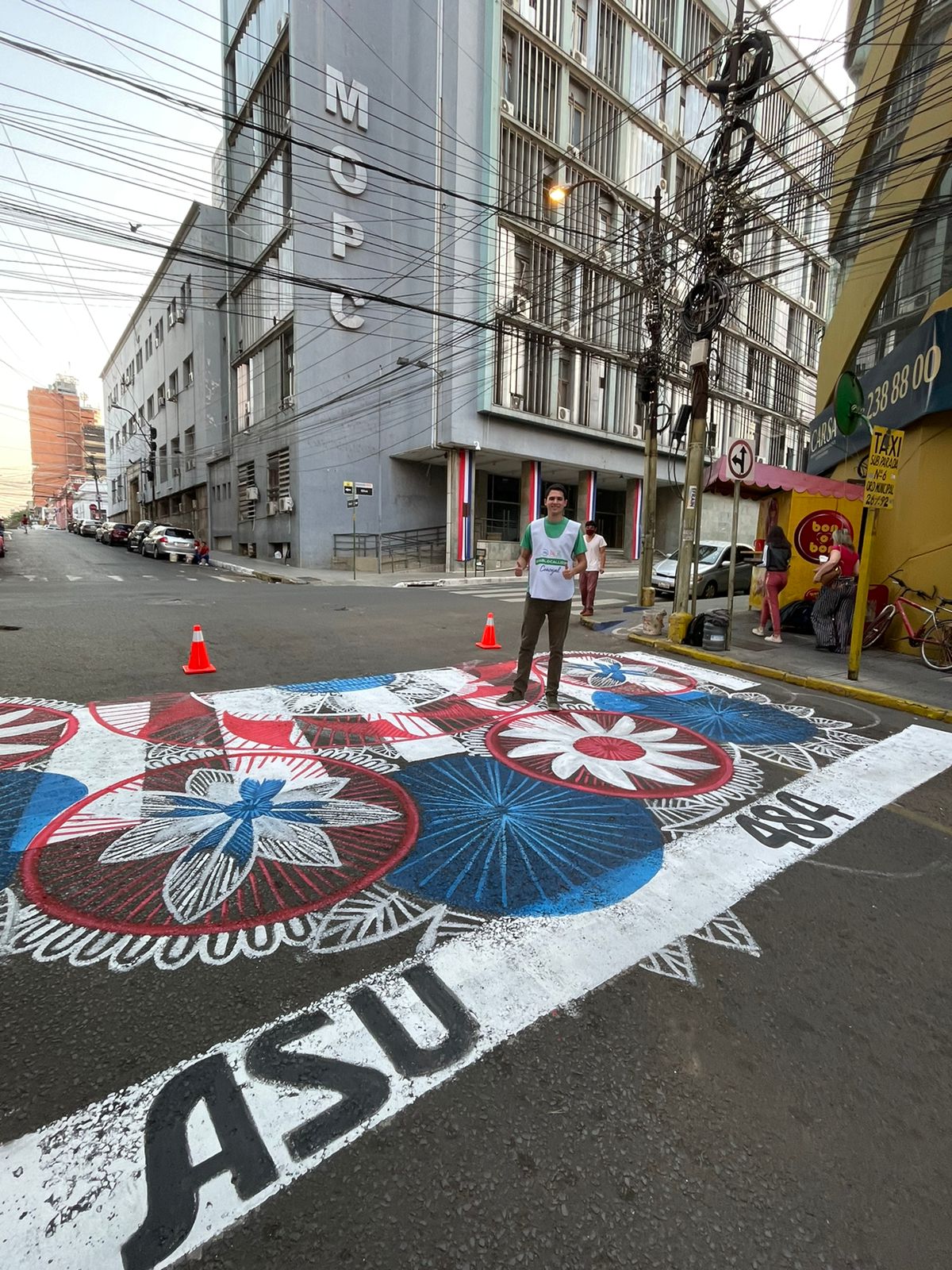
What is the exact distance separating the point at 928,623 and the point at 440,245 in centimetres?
2311

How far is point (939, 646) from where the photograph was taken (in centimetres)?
757

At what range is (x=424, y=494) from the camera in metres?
28.1

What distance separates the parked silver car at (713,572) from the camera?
15.5 m

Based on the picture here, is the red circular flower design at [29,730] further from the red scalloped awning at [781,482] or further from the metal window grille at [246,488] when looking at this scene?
the metal window grille at [246,488]

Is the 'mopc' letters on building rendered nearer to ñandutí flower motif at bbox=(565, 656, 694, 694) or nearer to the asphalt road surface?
ñandutí flower motif at bbox=(565, 656, 694, 694)

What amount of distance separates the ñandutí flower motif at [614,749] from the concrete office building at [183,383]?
91.3ft

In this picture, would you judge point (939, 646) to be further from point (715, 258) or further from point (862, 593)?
point (715, 258)

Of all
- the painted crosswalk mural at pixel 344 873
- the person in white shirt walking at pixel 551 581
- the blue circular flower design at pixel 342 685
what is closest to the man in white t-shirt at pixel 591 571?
the person in white shirt walking at pixel 551 581

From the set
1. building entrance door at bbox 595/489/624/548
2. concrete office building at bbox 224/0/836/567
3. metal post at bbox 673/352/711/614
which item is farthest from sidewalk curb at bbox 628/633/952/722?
building entrance door at bbox 595/489/624/548

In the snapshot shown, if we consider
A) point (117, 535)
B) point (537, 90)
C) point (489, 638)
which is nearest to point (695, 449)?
point (489, 638)

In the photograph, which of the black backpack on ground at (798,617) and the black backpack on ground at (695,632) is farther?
the black backpack on ground at (798,617)

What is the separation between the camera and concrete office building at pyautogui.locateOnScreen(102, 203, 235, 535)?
1405 inches

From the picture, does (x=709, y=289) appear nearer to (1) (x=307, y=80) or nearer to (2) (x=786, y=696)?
(2) (x=786, y=696)

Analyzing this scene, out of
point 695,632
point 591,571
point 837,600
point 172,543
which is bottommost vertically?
point 695,632
